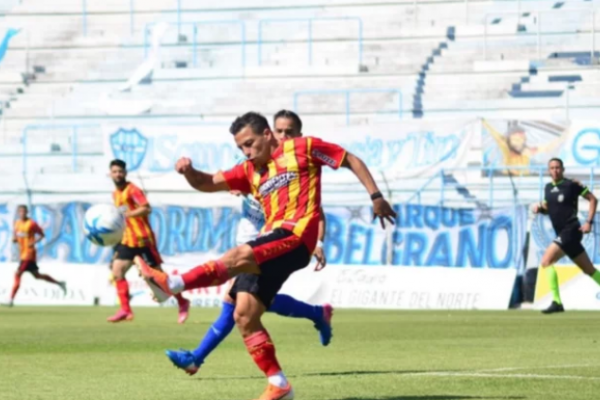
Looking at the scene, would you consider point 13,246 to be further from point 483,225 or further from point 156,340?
point 156,340

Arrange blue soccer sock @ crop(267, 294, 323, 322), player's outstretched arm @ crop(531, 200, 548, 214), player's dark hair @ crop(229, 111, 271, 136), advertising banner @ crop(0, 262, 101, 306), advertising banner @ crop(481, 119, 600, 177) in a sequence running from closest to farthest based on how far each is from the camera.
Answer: player's dark hair @ crop(229, 111, 271, 136) < blue soccer sock @ crop(267, 294, 323, 322) < player's outstretched arm @ crop(531, 200, 548, 214) < advertising banner @ crop(481, 119, 600, 177) < advertising banner @ crop(0, 262, 101, 306)

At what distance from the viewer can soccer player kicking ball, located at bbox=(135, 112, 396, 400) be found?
8602mm

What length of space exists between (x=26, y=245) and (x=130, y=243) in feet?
30.8

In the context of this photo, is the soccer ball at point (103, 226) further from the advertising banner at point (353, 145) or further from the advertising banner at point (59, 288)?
the advertising banner at point (59, 288)

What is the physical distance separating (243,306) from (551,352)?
4.85 m

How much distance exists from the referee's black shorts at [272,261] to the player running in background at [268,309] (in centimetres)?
4

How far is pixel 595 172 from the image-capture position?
96.7 ft

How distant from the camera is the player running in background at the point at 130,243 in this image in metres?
19.9

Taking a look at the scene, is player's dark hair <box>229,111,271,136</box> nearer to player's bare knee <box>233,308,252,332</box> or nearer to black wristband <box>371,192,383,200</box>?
black wristband <box>371,192,383,200</box>

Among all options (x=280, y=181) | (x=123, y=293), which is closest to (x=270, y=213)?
(x=280, y=181)

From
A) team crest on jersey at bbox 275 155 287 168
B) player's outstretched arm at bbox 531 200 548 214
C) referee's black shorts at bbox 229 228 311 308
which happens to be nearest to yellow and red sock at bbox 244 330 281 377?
referee's black shorts at bbox 229 228 311 308

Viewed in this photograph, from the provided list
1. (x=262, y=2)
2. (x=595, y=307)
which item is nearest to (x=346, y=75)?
(x=262, y=2)

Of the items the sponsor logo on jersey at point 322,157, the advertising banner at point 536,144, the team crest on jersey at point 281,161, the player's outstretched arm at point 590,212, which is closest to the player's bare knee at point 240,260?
the team crest on jersey at point 281,161

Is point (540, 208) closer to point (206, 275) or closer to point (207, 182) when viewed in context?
point (207, 182)
